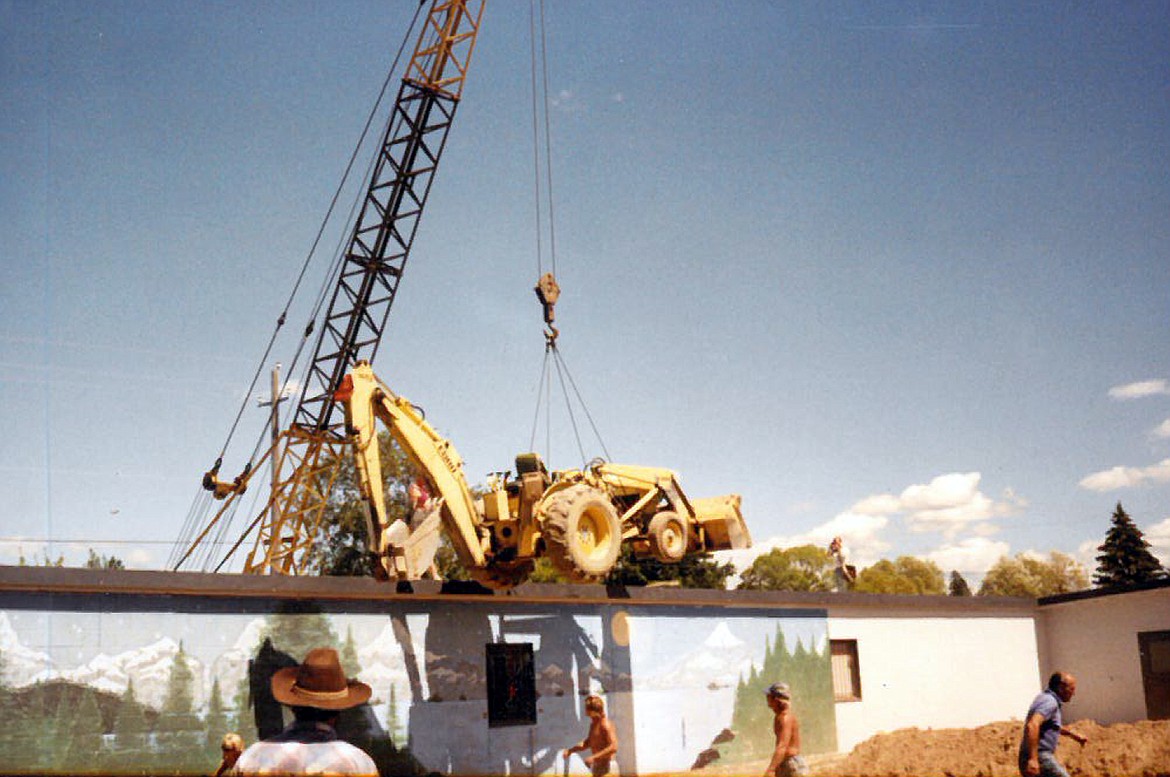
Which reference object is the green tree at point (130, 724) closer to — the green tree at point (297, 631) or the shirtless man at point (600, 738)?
the green tree at point (297, 631)

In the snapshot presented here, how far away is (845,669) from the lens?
71.6 feet

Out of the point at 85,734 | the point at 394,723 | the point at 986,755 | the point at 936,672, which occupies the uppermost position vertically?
the point at 85,734

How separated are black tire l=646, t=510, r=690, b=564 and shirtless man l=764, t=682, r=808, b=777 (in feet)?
22.7

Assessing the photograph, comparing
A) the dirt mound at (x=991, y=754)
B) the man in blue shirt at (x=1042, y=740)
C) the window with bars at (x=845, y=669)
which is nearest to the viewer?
the man in blue shirt at (x=1042, y=740)

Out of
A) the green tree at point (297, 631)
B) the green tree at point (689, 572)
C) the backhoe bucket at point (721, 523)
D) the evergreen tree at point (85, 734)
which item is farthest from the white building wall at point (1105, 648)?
the green tree at point (689, 572)

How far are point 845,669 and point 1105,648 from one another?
19.4ft

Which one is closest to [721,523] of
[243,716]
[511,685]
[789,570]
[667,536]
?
[667,536]

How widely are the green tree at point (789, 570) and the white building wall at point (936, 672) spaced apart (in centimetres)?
5833

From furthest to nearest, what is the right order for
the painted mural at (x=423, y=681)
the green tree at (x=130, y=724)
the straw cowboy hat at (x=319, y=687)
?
the green tree at (x=130, y=724) < the painted mural at (x=423, y=681) < the straw cowboy hat at (x=319, y=687)

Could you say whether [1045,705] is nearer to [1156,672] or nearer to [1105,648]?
[1156,672]

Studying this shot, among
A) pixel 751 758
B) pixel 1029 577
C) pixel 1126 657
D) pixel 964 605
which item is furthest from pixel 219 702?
pixel 1029 577

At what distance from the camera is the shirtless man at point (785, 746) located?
34.0 ft

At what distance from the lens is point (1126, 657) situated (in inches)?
899

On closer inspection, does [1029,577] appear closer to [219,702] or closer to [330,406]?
[330,406]
